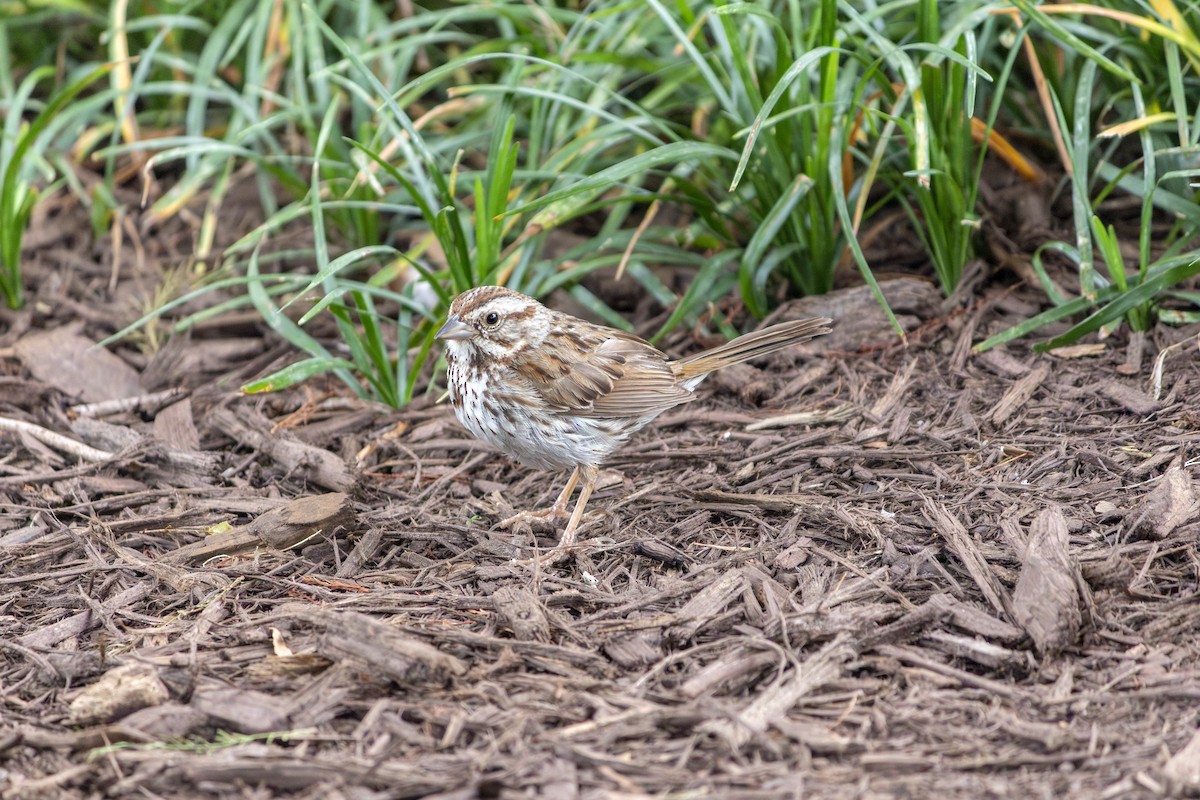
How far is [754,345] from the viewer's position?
5.09m

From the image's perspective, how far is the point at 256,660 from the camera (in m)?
3.69

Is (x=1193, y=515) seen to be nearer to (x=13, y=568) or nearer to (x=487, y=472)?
(x=487, y=472)

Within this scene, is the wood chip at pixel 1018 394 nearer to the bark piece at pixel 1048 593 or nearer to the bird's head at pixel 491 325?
the bark piece at pixel 1048 593

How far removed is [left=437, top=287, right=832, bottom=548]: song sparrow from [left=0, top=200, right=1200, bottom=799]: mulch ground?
0.30 m

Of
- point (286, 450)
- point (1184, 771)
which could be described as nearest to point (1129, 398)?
point (1184, 771)

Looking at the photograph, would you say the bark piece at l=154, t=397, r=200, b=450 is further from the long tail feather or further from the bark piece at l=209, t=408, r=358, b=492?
the long tail feather

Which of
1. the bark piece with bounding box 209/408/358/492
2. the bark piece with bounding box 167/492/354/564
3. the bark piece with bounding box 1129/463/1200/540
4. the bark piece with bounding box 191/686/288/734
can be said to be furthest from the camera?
the bark piece with bounding box 209/408/358/492

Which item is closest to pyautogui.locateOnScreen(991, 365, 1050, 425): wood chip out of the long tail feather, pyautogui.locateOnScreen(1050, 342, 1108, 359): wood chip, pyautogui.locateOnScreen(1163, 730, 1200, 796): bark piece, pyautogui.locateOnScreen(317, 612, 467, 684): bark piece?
pyautogui.locateOnScreen(1050, 342, 1108, 359): wood chip

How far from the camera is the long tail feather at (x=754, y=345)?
504cm

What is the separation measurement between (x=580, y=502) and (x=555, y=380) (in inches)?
19.4

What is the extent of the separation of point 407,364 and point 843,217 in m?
2.23

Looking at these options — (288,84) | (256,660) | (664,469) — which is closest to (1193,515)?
(664,469)

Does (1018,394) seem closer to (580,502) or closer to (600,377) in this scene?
(600,377)

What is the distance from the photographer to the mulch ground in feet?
10.4
